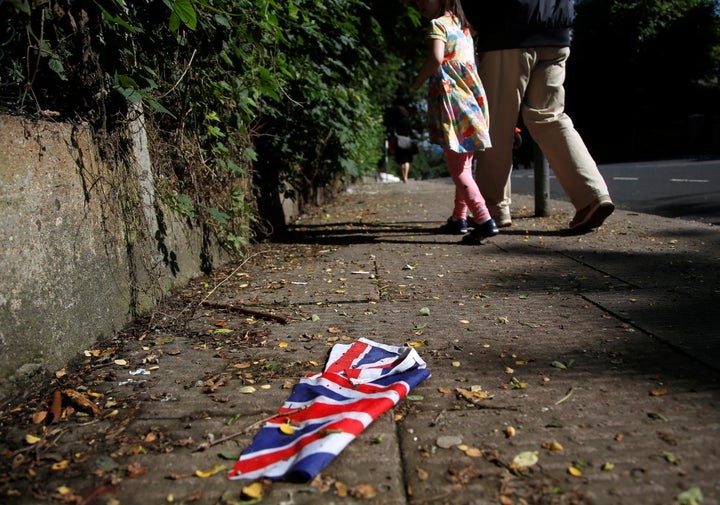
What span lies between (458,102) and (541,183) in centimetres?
189

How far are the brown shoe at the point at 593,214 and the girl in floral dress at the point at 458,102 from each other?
735mm

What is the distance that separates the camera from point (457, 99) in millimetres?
4535

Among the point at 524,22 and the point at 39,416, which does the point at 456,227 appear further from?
the point at 39,416

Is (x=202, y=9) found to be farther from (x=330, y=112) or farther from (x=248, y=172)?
(x=330, y=112)

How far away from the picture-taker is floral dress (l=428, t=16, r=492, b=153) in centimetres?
451

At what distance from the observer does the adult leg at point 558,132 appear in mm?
4531

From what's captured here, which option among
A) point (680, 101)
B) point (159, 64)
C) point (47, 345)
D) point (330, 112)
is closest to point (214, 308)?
point (47, 345)

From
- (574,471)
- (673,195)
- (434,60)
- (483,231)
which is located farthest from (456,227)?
(673,195)

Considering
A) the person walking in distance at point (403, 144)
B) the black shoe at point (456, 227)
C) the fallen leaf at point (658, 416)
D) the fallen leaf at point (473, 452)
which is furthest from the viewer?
the person walking in distance at point (403, 144)

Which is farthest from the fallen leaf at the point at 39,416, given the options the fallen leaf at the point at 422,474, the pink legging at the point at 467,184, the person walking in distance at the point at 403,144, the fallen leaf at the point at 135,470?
the person walking in distance at the point at 403,144

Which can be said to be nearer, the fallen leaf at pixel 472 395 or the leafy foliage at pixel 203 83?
the fallen leaf at pixel 472 395

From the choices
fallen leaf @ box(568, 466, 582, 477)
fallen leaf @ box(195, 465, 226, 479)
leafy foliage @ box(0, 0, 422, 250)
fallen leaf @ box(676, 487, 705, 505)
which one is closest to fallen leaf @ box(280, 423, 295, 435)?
fallen leaf @ box(195, 465, 226, 479)

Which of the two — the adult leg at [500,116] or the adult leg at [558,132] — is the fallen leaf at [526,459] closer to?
the adult leg at [558,132]

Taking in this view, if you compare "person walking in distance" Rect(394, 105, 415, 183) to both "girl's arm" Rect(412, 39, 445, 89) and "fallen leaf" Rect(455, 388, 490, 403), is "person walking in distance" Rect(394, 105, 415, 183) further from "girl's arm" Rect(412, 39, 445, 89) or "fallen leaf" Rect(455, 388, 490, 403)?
"fallen leaf" Rect(455, 388, 490, 403)
